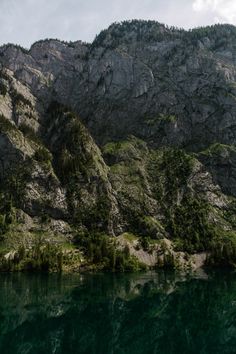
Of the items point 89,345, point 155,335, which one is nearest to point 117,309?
point 155,335

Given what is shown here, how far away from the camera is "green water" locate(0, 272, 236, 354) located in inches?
2517

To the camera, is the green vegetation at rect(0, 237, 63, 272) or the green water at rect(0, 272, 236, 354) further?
the green vegetation at rect(0, 237, 63, 272)

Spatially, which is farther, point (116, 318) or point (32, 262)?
point (32, 262)

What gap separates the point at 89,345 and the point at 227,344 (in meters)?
21.4

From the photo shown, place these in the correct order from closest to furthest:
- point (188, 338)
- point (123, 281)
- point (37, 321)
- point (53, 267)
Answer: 1. point (188, 338)
2. point (37, 321)
3. point (123, 281)
4. point (53, 267)

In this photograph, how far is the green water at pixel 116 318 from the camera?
210 ft

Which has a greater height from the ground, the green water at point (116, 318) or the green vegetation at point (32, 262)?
the green vegetation at point (32, 262)

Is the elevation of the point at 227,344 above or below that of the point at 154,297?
below

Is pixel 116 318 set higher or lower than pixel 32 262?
lower

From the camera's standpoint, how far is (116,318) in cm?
8494

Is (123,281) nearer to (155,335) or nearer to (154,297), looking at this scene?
(154,297)

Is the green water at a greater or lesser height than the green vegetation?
lesser

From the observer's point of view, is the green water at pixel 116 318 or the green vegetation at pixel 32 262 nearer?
the green water at pixel 116 318

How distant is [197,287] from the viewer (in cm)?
14212
